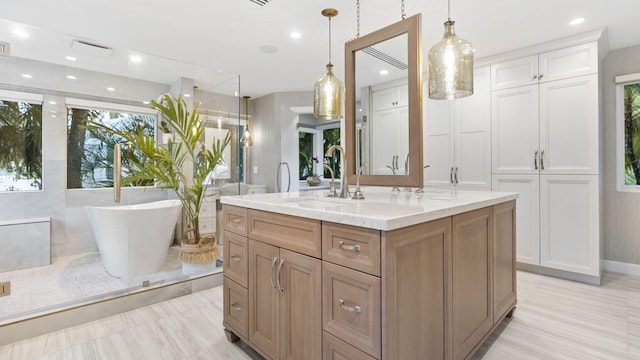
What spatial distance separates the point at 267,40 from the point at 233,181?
1651 mm

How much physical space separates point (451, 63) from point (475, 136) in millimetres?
1988

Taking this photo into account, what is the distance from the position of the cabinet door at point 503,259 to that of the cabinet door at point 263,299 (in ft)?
4.45

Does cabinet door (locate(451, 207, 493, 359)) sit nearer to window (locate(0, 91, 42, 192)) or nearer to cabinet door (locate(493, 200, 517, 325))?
cabinet door (locate(493, 200, 517, 325))

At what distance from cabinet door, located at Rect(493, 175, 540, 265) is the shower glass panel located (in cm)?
320

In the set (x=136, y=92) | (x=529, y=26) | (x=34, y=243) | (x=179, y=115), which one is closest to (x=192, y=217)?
(x=179, y=115)

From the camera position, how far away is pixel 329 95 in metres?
2.53

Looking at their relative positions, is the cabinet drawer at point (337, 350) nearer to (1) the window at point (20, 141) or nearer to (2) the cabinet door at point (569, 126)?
(1) the window at point (20, 141)

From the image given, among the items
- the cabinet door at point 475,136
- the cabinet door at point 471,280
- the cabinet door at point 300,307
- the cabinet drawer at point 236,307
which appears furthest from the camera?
the cabinet door at point 475,136

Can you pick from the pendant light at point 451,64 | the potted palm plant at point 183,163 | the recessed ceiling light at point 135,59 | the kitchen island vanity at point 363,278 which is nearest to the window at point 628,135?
the kitchen island vanity at point 363,278

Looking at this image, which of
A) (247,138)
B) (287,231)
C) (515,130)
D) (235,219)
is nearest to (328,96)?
(235,219)

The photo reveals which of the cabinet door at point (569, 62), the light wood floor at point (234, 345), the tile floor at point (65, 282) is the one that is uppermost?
the cabinet door at point (569, 62)

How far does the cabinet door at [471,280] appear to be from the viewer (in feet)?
4.90

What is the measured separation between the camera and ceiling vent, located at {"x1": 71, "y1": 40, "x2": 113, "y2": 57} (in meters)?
3.01

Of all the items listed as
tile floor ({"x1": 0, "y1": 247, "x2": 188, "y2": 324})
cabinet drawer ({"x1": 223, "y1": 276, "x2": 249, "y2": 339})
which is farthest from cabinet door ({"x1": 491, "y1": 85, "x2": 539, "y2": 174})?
tile floor ({"x1": 0, "y1": 247, "x2": 188, "y2": 324})
